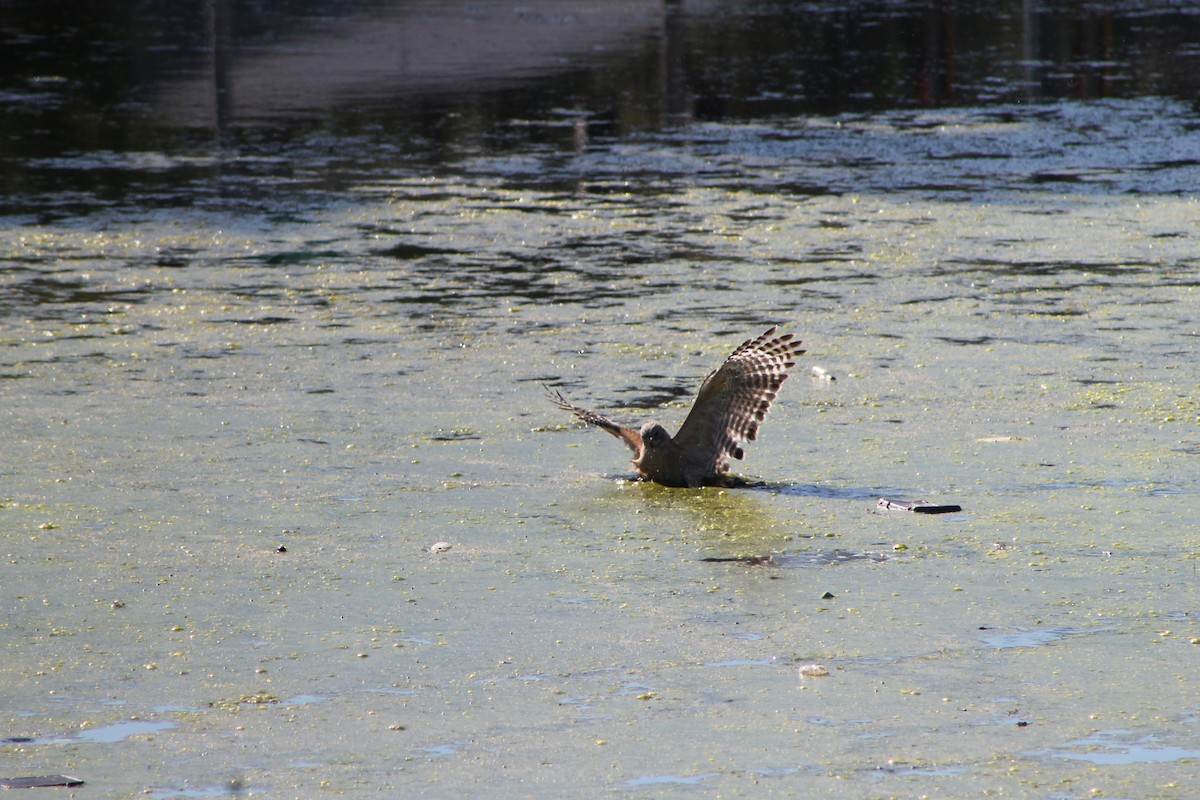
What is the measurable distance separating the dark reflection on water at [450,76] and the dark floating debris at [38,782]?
19.1 feet

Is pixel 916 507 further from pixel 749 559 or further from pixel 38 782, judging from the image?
pixel 38 782

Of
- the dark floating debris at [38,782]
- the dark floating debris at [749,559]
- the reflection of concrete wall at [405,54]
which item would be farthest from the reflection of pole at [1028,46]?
the dark floating debris at [38,782]

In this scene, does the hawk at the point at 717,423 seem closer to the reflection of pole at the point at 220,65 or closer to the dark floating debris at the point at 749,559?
the dark floating debris at the point at 749,559

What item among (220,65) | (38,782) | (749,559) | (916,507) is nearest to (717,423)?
(916,507)

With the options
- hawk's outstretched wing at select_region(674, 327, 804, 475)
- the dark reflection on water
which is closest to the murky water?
hawk's outstretched wing at select_region(674, 327, 804, 475)

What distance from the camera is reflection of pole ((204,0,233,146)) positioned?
11.4 meters

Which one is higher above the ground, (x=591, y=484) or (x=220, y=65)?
(x=220, y=65)

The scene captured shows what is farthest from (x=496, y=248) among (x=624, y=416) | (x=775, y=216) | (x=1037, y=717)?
(x=1037, y=717)

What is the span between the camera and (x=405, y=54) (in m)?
14.9

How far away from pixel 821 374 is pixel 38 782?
323cm

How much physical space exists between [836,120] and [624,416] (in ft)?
20.4

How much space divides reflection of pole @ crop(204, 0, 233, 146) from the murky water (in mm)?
1895

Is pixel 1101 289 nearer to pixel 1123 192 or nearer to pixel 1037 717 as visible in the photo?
pixel 1123 192

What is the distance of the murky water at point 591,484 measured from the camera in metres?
3.12
